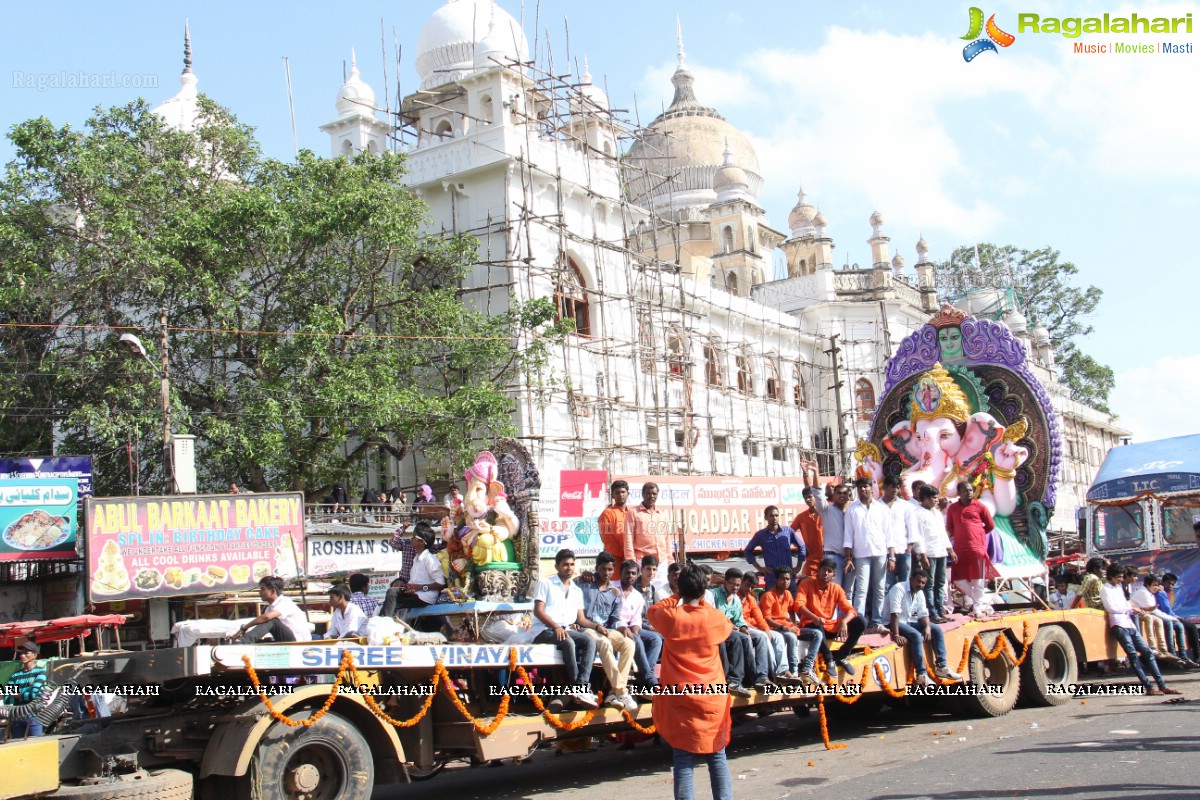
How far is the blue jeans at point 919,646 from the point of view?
432 inches

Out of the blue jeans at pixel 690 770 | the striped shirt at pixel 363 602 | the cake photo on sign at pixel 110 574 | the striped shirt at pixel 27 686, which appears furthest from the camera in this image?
the cake photo on sign at pixel 110 574

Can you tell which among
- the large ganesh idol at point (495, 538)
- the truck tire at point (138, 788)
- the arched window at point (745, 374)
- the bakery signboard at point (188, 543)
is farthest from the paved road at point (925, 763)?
the arched window at point (745, 374)

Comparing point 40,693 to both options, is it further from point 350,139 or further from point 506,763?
point 350,139

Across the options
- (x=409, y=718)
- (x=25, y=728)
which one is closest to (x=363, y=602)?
(x=409, y=718)

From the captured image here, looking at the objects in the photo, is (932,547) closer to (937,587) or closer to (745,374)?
(937,587)

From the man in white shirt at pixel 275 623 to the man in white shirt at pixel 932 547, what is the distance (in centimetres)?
620

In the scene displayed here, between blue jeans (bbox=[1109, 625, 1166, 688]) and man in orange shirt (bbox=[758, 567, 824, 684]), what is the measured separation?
4542mm

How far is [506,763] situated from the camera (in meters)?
11.3

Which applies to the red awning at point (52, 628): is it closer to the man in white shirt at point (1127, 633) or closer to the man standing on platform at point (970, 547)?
the man standing on platform at point (970, 547)

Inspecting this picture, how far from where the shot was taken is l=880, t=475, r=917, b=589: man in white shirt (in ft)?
37.4

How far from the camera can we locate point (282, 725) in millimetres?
7293

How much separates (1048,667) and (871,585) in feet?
9.80

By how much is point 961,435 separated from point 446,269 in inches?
607

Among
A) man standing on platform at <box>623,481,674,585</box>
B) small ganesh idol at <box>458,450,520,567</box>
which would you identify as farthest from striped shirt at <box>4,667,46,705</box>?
man standing on platform at <box>623,481,674,585</box>
